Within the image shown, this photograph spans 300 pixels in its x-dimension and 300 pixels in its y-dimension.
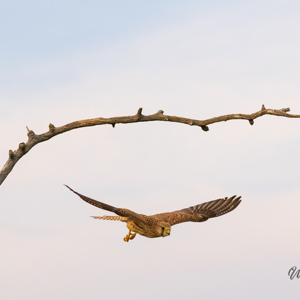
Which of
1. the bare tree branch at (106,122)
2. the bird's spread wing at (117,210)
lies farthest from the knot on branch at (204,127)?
the bird's spread wing at (117,210)

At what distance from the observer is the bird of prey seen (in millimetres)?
12227

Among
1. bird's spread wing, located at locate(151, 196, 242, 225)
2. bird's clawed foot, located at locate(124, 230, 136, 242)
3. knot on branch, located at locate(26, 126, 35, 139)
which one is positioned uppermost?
knot on branch, located at locate(26, 126, 35, 139)

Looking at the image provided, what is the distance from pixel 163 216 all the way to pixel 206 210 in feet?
8.59

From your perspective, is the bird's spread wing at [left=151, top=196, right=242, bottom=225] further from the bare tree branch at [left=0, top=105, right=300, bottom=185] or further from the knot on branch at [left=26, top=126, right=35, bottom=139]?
the knot on branch at [left=26, top=126, right=35, bottom=139]

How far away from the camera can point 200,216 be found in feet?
53.1

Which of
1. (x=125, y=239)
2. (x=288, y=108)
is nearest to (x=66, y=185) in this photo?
(x=125, y=239)

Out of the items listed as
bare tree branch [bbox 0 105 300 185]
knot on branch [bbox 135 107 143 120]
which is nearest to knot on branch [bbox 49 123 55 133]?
bare tree branch [bbox 0 105 300 185]

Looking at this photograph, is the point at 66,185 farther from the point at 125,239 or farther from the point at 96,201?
the point at 125,239

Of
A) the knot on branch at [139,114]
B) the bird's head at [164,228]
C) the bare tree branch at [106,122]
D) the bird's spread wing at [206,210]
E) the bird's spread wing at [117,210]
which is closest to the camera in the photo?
the bird's spread wing at [117,210]

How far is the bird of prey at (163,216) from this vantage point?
40.1ft

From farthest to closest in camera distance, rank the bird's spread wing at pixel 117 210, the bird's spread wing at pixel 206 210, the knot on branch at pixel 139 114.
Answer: the bird's spread wing at pixel 206 210, the knot on branch at pixel 139 114, the bird's spread wing at pixel 117 210

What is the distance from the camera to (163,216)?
571 inches

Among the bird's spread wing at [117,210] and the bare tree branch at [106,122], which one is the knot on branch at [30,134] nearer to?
the bare tree branch at [106,122]

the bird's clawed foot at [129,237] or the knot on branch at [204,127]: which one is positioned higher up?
the knot on branch at [204,127]
